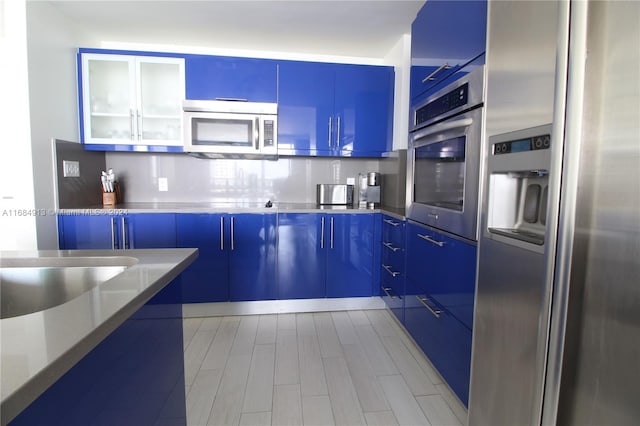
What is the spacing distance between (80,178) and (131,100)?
0.76m

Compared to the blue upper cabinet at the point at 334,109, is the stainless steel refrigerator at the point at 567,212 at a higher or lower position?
lower

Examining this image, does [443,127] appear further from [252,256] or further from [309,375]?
[252,256]

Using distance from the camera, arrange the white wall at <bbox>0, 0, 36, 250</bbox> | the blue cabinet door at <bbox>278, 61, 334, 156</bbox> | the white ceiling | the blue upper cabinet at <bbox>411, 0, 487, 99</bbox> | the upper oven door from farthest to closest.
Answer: the blue cabinet door at <bbox>278, 61, 334, 156</bbox>
the upper oven door
the white ceiling
the white wall at <bbox>0, 0, 36, 250</bbox>
the blue upper cabinet at <bbox>411, 0, 487, 99</bbox>

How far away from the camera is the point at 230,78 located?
2.67m

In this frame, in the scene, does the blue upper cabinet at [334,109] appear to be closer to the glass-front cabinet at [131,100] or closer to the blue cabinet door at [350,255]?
the blue cabinet door at [350,255]

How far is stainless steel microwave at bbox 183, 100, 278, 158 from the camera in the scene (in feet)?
8.43

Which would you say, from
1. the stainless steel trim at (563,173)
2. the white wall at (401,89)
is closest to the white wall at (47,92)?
the white wall at (401,89)

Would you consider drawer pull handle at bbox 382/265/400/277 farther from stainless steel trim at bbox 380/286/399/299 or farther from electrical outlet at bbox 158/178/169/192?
electrical outlet at bbox 158/178/169/192

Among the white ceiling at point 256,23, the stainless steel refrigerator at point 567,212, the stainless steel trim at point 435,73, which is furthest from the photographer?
the white ceiling at point 256,23

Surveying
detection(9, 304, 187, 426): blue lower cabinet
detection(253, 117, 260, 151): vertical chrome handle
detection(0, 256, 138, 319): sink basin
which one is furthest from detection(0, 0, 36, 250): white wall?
detection(9, 304, 187, 426): blue lower cabinet

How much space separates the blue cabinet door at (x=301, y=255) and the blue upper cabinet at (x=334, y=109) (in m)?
0.63

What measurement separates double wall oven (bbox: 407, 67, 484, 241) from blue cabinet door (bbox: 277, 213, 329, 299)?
2.74ft

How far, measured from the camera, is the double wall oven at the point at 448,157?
1350 mm

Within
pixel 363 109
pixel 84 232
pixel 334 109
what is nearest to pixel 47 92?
pixel 84 232
